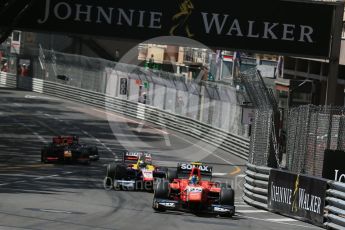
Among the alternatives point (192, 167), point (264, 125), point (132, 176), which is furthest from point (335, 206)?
point (132, 176)

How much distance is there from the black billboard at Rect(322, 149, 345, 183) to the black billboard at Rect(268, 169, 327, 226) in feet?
1.61

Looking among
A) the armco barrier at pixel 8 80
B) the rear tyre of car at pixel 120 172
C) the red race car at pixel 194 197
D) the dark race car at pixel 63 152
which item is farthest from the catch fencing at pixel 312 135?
the armco barrier at pixel 8 80

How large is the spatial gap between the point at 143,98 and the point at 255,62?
712 cm

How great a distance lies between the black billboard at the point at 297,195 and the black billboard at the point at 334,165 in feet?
1.61

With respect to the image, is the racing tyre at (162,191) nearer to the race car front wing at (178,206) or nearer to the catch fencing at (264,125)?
the race car front wing at (178,206)

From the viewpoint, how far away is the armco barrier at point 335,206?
17359 millimetres

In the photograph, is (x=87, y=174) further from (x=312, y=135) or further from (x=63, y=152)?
(x=312, y=135)

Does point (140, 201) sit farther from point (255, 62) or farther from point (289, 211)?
point (255, 62)

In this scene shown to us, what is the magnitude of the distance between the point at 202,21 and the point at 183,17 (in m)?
0.62

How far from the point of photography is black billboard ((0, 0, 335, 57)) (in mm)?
27828

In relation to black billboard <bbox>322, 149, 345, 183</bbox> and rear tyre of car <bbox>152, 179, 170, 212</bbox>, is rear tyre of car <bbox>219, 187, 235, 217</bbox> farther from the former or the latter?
black billboard <bbox>322, 149, 345, 183</bbox>

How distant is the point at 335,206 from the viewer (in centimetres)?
1784

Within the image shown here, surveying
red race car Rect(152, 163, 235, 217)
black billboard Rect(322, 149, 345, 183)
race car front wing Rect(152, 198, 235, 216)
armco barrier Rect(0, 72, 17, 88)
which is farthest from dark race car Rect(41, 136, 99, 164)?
armco barrier Rect(0, 72, 17, 88)

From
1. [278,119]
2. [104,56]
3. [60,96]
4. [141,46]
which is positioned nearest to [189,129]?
[60,96]
